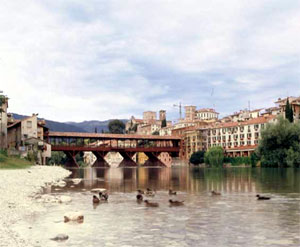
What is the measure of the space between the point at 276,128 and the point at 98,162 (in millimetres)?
56731

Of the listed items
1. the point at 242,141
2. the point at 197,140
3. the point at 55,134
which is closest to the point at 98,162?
the point at 55,134

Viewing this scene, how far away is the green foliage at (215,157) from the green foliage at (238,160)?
202 cm

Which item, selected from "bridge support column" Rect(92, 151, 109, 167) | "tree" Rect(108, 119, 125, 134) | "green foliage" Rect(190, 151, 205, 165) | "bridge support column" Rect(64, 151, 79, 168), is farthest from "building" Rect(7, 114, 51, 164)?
"tree" Rect(108, 119, 125, 134)

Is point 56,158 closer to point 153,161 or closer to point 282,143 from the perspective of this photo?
point 153,161

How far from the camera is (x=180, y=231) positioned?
1285 centimetres

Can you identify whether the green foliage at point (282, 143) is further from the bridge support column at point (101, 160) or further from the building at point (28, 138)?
the bridge support column at point (101, 160)

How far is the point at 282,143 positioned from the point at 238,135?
3620 cm

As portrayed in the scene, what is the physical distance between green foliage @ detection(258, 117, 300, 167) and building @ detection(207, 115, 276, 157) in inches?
935

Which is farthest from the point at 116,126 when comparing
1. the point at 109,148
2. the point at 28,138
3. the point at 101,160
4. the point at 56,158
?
the point at 28,138

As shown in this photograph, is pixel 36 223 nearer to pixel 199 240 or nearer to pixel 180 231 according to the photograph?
pixel 180 231

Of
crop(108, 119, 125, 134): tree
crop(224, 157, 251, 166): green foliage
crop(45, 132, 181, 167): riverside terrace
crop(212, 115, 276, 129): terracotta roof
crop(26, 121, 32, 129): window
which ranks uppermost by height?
crop(108, 119, 125, 134): tree

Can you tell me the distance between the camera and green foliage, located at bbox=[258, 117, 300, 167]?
76375 millimetres

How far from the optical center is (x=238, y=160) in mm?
101750

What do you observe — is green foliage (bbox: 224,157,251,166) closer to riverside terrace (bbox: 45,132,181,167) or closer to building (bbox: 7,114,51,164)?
riverside terrace (bbox: 45,132,181,167)
